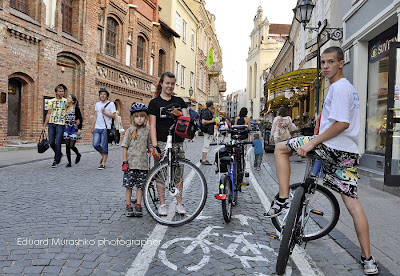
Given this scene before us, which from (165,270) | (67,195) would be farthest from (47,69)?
(165,270)

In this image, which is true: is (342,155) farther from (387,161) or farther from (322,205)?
(387,161)

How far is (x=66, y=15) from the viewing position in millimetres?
17547

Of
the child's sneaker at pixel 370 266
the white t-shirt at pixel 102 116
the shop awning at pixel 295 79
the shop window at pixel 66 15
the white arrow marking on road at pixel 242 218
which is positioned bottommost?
the white arrow marking on road at pixel 242 218

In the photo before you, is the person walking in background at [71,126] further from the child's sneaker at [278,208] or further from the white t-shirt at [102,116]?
the child's sneaker at [278,208]

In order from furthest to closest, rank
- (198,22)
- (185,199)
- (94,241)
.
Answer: (198,22) → (185,199) → (94,241)

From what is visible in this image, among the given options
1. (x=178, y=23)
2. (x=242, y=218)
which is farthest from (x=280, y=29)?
(x=242, y=218)

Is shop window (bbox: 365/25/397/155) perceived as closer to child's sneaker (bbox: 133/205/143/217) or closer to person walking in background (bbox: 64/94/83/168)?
child's sneaker (bbox: 133/205/143/217)

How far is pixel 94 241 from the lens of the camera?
3701 mm

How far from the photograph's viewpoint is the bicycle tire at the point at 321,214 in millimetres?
3615

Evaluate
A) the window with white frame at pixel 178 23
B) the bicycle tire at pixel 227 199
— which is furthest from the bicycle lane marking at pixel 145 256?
the window with white frame at pixel 178 23

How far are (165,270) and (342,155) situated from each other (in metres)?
1.74

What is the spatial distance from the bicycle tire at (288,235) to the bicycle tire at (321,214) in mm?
404

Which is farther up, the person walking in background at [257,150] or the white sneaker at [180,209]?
the person walking in background at [257,150]

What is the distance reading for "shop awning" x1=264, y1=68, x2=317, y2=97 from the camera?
1620cm
